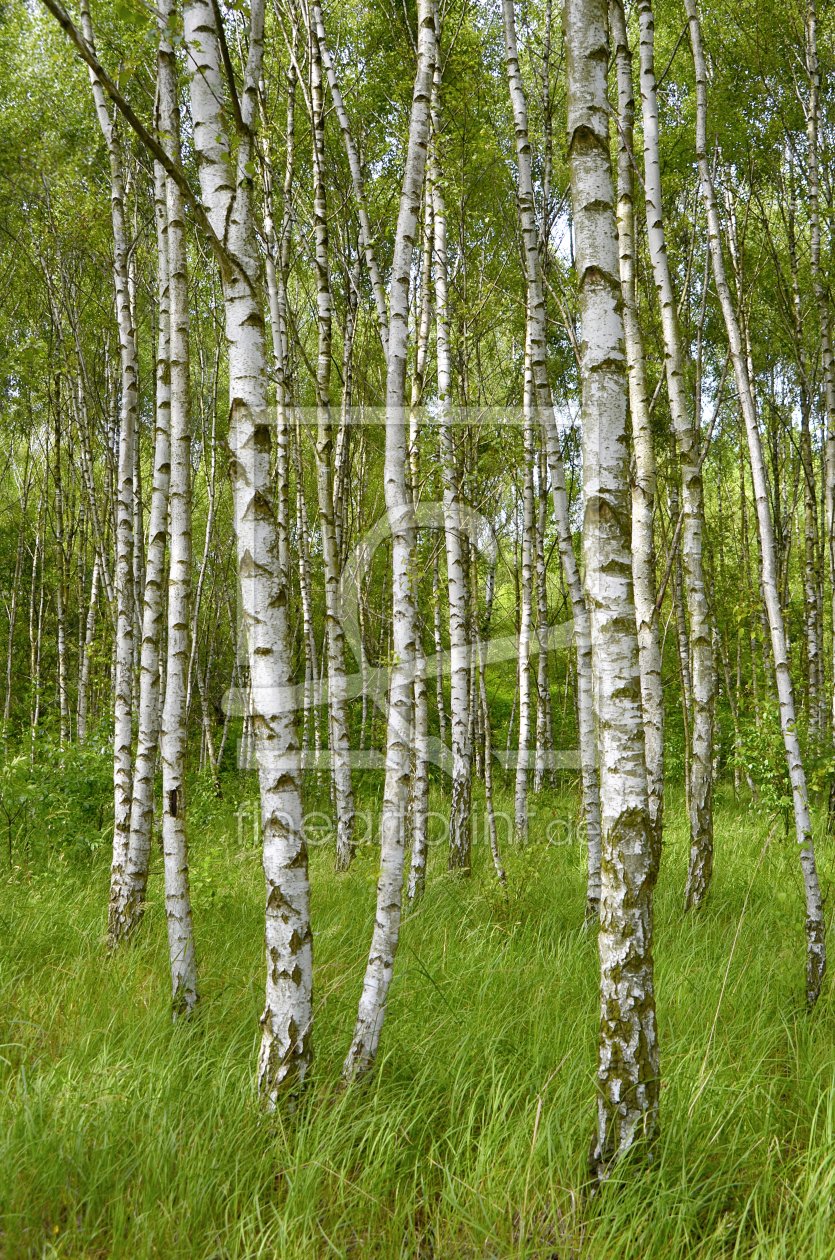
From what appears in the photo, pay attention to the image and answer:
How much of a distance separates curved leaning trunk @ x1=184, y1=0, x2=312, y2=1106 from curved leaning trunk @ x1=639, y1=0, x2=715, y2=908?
116 inches

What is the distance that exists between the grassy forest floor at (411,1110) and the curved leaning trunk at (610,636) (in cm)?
26

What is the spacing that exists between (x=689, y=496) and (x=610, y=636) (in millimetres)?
2944

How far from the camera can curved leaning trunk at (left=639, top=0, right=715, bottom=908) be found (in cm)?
423

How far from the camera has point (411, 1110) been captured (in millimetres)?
2330

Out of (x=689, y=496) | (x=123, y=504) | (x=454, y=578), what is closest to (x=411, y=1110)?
(x=454, y=578)

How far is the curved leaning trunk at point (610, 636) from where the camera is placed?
1979mm

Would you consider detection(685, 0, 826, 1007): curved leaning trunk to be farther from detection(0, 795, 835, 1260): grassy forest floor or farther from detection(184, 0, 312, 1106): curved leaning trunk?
detection(184, 0, 312, 1106): curved leaning trunk

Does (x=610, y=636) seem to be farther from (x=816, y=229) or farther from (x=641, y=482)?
(x=816, y=229)

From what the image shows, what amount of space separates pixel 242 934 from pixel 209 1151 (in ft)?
6.07

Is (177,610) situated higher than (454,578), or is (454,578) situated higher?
Answer: (454,578)

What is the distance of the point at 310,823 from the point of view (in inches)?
311

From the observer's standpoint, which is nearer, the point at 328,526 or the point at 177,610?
the point at 177,610

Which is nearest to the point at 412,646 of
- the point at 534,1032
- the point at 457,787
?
the point at 534,1032

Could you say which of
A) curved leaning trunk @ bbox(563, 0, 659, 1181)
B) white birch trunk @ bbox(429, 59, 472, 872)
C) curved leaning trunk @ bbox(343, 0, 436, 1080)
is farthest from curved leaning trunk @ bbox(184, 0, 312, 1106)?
white birch trunk @ bbox(429, 59, 472, 872)
